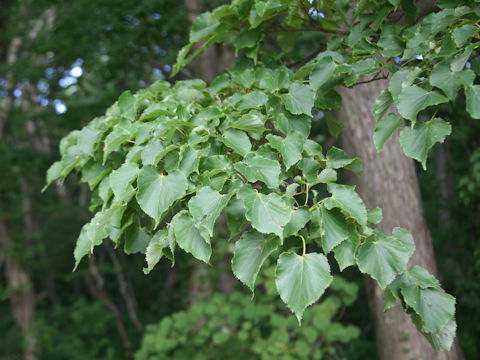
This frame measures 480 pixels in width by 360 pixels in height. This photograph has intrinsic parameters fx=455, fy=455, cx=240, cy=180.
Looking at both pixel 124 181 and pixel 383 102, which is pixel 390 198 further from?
pixel 124 181

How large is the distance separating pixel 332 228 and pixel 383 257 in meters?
0.16

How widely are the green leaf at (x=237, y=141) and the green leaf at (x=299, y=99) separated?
0.65 ft

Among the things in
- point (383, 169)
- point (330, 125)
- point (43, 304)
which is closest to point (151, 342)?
point (383, 169)

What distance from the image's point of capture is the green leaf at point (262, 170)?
3.92ft

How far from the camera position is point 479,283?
13.9ft

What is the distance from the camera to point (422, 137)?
124 cm

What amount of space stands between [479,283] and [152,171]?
3.98m

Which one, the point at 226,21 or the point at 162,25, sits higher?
the point at 226,21

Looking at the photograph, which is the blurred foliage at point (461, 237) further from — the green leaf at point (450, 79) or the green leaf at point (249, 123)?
the green leaf at point (249, 123)

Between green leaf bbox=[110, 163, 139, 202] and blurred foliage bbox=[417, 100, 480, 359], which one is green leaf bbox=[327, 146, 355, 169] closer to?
green leaf bbox=[110, 163, 139, 202]

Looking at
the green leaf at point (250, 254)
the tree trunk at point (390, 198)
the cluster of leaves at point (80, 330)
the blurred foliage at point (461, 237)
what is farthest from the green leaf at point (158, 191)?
the cluster of leaves at point (80, 330)

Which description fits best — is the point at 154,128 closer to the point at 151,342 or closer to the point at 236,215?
the point at 236,215

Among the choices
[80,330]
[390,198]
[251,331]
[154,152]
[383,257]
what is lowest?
[80,330]

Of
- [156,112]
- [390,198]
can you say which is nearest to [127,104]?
[156,112]
